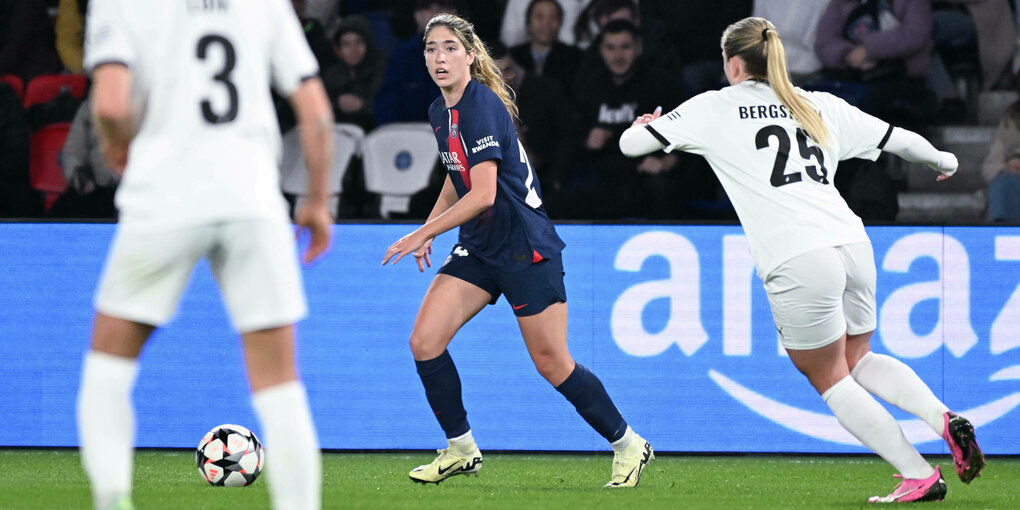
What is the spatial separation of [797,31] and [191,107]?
6.38m

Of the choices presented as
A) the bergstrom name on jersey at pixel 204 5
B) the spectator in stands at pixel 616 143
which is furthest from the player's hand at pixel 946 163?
the spectator in stands at pixel 616 143

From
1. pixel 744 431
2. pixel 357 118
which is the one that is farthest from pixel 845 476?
pixel 357 118

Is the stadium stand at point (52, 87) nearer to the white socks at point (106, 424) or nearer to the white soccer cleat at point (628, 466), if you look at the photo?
the white soccer cleat at point (628, 466)

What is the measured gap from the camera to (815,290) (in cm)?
450

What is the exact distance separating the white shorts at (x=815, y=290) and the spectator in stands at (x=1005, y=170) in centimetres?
349

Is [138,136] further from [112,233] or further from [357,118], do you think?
[357,118]

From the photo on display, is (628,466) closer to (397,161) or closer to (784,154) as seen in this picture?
(784,154)

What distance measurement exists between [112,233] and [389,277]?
152cm

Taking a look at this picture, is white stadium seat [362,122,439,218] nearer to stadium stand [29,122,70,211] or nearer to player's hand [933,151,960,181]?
stadium stand [29,122,70,211]

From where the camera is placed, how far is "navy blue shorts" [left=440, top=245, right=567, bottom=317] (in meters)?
5.22

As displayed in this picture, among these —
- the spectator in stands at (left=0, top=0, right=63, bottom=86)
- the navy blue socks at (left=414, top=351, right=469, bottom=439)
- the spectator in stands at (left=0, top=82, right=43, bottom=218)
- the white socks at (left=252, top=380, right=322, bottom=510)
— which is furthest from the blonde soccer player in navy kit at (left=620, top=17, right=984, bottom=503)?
the spectator in stands at (left=0, top=0, right=63, bottom=86)

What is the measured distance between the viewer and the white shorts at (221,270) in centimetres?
289

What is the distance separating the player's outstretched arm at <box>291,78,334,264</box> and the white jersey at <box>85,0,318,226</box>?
8 centimetres

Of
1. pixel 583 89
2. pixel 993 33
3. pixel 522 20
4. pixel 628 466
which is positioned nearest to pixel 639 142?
pixel 628 466
